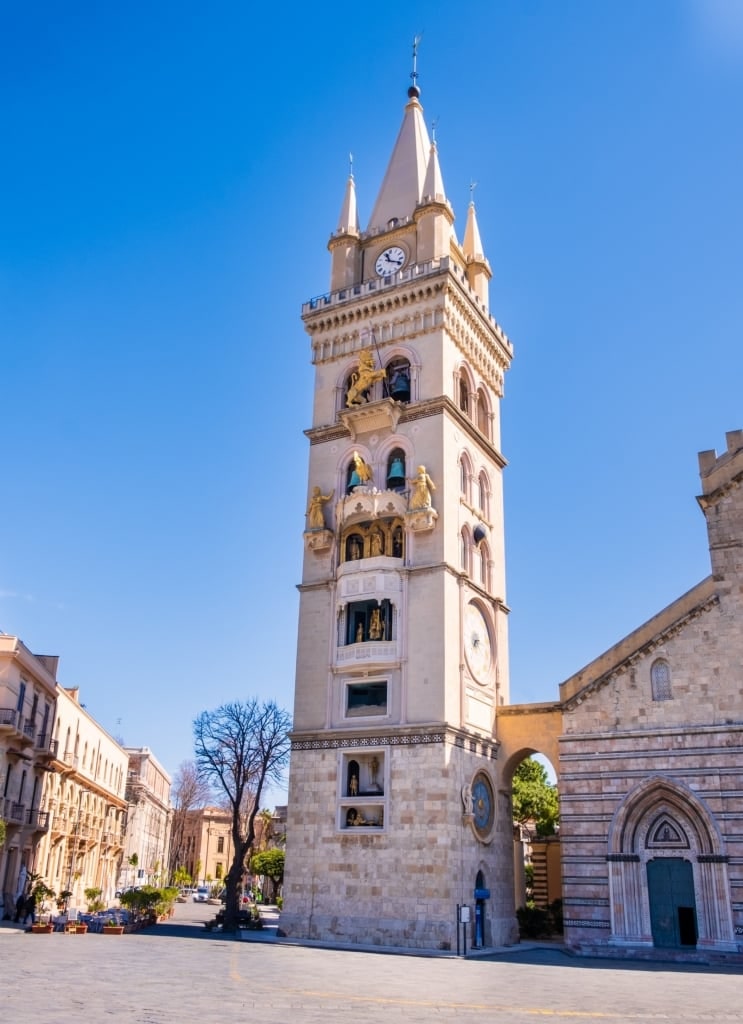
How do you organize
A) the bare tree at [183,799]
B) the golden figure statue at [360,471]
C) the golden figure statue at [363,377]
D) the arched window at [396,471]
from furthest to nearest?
the bare tree at [183,799] → the golden figure statue at [363,377] → the golden figure statue at [360,471] → the arched window at [396,471]

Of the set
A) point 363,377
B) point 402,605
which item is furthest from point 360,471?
point 402,605

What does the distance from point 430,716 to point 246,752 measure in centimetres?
1729

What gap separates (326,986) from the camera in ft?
65.2

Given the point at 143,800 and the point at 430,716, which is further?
the point at 143,800

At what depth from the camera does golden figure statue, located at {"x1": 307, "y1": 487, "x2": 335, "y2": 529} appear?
4172cm

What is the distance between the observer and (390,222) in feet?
156

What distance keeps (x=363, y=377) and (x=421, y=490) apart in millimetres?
7236

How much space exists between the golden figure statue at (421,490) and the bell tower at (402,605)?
0.22 ft

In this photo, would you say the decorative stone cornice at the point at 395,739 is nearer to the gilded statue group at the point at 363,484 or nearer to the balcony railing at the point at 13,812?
the gilded statue group at the point at 363,484

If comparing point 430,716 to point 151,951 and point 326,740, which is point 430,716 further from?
point 151,951

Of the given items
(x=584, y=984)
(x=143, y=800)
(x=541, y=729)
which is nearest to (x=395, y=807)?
(x=541, y=729)

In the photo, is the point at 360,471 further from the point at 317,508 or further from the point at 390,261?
the point at 390,261

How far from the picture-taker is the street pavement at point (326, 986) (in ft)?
49.9

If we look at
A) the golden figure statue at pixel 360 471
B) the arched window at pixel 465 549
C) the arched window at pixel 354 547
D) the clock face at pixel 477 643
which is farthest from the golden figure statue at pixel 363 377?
the clock face at pixel 477 643
